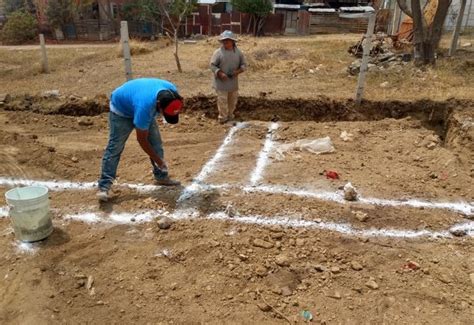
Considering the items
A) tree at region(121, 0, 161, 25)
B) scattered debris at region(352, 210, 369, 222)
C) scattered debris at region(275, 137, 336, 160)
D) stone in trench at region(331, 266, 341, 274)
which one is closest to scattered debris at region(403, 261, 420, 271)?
stone in trench at region(331, 266, 341, 274)

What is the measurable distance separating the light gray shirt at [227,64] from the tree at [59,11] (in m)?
21.5

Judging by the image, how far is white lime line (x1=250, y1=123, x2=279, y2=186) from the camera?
542 cm

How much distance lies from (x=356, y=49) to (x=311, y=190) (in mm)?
11503

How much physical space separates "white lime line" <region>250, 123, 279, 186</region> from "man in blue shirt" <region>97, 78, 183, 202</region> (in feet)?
3.31

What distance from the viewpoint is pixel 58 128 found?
24.6ft

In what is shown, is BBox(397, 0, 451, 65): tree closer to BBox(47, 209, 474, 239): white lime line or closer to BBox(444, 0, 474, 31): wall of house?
BBox(47, 209, 474, 239): white lime line

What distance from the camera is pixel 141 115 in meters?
4.18

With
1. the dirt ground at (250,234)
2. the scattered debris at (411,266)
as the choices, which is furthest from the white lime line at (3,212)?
the scattered debris at (411,266)

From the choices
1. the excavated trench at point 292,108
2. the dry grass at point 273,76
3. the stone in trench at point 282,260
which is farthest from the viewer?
the dry grass at point 273,76

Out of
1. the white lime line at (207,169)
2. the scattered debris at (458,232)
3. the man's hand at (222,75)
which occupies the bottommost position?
the white lime line at (207,169)

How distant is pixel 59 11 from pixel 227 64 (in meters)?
21.9

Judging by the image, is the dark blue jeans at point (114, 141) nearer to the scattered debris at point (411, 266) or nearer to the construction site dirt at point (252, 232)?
the construction site dirt at point (252, 232)

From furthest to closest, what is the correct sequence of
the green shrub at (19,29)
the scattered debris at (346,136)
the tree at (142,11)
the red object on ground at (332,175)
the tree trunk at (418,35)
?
1. the tree at (142,11)
2. the green shrub at (19,29)
3. the tree trunk at (418,35)
4. the scattered debris at (346,136)
5. the red object on ground at (332,175)

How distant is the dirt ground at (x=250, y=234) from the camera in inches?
133
